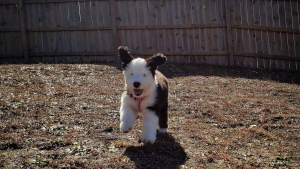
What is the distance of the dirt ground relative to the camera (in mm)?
5840

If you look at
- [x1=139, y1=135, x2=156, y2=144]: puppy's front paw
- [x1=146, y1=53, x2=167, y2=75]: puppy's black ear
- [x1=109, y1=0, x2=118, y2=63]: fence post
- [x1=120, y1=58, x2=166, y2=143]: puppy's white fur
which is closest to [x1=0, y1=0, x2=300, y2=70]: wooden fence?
[x1=109, y1=0, x2=118, y2=63]: fence post

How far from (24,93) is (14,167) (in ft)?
14.7

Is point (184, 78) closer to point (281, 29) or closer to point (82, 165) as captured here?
point (281, 29)

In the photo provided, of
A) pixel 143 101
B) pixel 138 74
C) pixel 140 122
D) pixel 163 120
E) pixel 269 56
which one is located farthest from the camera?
pixel 269 56

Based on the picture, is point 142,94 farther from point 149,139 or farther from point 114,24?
point 114,24

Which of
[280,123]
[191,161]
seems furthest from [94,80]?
[191,161]

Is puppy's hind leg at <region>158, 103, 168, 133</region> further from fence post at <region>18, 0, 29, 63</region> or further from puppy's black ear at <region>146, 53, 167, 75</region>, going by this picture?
fence post at <region>18, 0, 29, 63</region>

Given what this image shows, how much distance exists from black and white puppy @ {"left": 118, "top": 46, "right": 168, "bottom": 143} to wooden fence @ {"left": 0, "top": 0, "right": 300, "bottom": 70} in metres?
8.07

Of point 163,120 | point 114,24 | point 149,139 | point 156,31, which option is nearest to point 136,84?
point 149,139

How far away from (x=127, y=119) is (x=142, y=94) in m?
0.37

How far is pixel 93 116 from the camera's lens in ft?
26.0

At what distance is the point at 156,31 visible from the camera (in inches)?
571

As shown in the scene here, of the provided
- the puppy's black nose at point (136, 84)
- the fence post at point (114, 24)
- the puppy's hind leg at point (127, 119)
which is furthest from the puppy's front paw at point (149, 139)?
the fence post at point (114, 24)

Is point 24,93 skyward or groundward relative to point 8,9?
groundward
